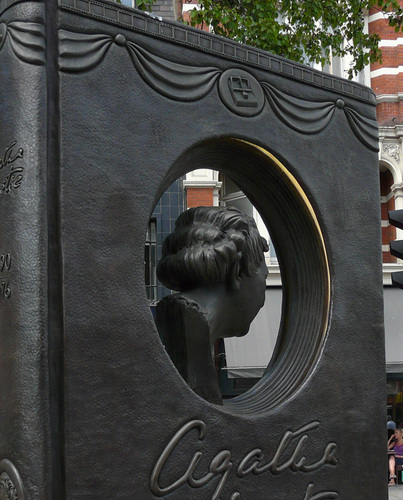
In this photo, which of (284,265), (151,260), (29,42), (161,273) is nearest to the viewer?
(29,42)

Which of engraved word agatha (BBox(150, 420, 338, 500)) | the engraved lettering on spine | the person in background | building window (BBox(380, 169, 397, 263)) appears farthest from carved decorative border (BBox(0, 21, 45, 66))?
building window (BBox(380, 169, 397, 263))

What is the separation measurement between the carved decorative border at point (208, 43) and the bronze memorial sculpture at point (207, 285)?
2.28ft

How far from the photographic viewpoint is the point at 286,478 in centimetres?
350

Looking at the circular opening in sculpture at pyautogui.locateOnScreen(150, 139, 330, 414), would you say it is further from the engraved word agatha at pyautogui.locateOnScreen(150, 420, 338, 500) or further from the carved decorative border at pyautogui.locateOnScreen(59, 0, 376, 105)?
the carved decorative border at pyautogui.locateOnScreen(59, 0, 376, 105)

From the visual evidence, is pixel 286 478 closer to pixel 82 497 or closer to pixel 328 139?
pixel 82 497

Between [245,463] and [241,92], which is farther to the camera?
[241,92]

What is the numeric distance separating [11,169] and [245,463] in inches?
59.3

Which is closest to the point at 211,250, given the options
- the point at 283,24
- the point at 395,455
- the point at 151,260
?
the point at 283,24

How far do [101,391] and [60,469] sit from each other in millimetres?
305

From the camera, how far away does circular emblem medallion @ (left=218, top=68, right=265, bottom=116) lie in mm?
3533

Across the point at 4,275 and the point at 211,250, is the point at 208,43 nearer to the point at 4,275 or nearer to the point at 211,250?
the point at 211,250

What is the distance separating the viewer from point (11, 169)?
3.05 metres

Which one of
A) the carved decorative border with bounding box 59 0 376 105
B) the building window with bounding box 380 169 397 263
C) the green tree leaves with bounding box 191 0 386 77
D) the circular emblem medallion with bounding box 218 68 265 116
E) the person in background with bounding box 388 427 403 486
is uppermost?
the green tree leaves with bounding box 191 0 386 77

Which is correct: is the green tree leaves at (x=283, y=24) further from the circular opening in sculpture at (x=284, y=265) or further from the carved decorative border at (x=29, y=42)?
the carved decorative border at (x=29, y=42)
